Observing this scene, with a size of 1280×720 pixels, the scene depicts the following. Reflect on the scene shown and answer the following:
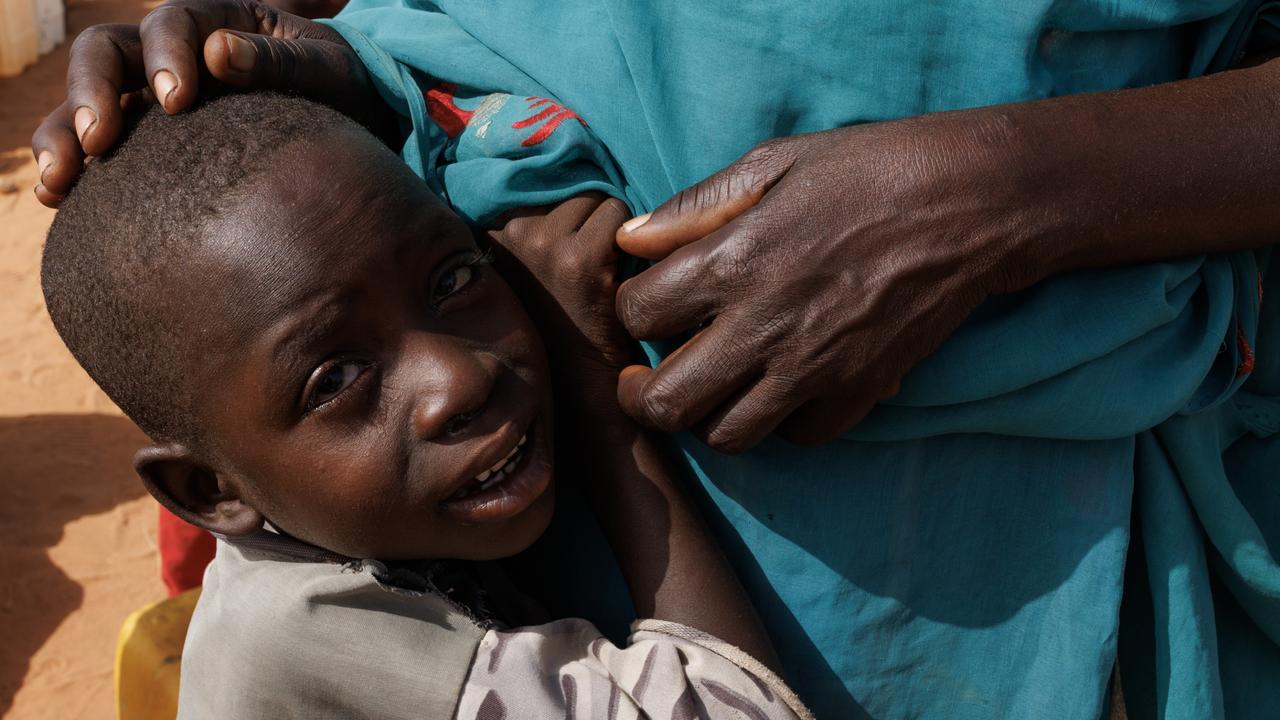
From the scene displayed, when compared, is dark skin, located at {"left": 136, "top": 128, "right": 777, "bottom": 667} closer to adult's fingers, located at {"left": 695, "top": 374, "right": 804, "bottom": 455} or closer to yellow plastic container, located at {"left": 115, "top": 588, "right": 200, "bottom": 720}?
adult's fingers, located at {"left": 695, "top": 374, "right": 804, "bottom": 455}

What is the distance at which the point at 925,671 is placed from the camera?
1603 mm

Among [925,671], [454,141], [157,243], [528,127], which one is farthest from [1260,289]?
[157,243]

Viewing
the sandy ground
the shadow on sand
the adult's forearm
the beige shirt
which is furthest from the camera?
the shadow on sand

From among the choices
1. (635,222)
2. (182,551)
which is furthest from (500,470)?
(182,551)

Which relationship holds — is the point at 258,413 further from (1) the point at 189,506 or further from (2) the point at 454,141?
(2) the point at 454,141

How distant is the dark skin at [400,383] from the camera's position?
4.60 feet

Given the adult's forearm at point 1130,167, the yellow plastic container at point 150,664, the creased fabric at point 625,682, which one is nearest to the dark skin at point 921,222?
the adult's forearm at point 1130,167

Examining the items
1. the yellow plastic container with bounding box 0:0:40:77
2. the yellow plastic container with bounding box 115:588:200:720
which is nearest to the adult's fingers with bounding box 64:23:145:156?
the yellow plastic container with bounding box 115:588:200:720

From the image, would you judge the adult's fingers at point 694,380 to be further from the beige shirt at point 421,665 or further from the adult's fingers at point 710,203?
the beige shirt at point 421,665

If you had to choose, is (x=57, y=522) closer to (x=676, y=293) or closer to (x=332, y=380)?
(x=332, y=380)

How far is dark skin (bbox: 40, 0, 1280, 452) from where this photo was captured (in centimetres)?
135

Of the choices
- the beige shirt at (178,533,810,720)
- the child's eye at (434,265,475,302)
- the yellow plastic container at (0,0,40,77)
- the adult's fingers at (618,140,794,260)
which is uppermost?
the adult's fingers at (618,140,794,260)

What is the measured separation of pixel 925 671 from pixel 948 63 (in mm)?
842

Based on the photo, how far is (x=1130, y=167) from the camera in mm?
1356
